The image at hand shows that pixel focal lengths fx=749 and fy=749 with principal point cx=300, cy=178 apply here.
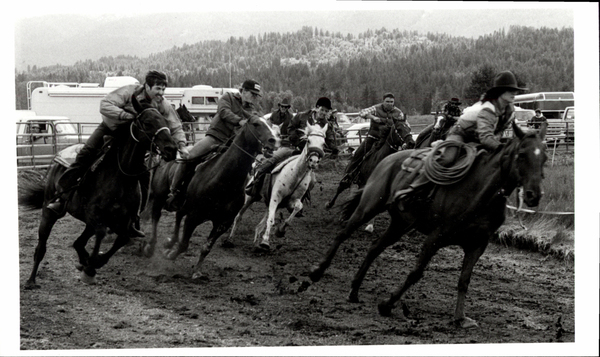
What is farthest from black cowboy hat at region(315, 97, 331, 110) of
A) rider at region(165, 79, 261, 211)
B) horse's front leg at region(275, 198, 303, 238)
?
rider at region(165, 79, 261, 211)

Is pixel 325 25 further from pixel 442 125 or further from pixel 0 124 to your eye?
pixel 0 124

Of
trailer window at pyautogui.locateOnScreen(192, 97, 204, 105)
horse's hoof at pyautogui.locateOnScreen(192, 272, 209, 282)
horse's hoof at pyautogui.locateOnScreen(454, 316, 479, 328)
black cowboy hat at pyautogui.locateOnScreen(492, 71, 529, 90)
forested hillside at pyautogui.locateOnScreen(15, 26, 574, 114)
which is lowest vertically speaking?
horse's hoof at pyautogui.locateOnScreen(454, 316, 479, 328)

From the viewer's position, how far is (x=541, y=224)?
44.6 feet

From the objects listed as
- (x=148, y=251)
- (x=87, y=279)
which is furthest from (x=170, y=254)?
(x=87, y=279)

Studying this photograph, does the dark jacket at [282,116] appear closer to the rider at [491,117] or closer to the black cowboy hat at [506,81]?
the rider at [491,117]

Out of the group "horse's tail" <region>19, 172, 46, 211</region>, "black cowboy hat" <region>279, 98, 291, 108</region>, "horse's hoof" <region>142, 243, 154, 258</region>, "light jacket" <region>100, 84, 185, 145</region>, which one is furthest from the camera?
"black cowboy hat" <region>279, 98, 291, 108</region>

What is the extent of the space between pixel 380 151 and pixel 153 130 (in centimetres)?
672

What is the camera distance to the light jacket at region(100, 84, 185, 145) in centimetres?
969

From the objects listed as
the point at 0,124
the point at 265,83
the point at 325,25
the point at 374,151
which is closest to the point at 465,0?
the point at 325,25

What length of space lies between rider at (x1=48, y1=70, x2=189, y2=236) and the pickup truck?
26.8 ft

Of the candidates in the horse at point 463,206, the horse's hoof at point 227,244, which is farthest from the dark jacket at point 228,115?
the horse at point 463,206

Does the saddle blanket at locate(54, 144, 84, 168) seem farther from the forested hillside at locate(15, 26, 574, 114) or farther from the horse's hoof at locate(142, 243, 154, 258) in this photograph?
the forested hillside at locate(15, 26, 574, 114)

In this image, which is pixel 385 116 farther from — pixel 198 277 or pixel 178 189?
pixel 198 277

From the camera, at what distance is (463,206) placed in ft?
29.5
